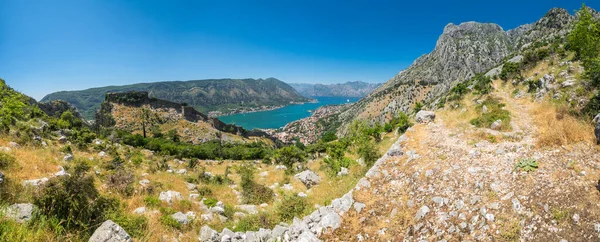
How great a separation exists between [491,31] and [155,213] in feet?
738

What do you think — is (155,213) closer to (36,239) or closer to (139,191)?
(139,191)

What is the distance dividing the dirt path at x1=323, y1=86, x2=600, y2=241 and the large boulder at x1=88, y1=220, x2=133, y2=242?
5.58 metres

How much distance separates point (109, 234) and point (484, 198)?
10866mm

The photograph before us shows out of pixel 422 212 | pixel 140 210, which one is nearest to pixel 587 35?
pixel 422 212

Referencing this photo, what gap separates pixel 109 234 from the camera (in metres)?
5.38

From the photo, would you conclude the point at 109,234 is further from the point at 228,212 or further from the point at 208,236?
the point at 228,212

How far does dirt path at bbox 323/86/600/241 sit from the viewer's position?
6371 mm

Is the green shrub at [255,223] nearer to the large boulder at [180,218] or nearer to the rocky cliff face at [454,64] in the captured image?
the large boulder at [180,218]

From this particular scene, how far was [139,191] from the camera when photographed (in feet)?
32.3

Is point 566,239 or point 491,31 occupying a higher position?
point 491,31

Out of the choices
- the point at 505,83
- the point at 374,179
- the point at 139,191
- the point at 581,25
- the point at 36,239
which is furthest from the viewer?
the point at 505,83

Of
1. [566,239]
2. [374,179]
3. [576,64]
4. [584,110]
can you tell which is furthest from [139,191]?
[576,64]

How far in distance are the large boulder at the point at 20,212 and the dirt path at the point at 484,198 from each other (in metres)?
7.49

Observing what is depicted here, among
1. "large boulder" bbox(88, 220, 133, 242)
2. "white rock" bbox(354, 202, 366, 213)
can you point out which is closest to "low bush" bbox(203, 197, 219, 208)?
"large boulder" bbox(88, 220, 133, 242)
